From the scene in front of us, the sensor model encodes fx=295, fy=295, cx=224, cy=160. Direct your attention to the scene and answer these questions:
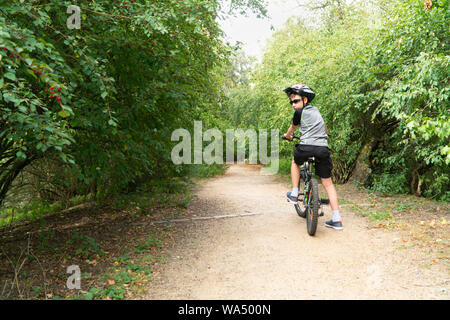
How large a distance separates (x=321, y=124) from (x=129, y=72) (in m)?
2.71

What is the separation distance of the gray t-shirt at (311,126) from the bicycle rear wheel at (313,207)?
21.7 inches

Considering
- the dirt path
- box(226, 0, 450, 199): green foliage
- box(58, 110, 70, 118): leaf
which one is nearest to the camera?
box(58, 110, 70, 118): leaf

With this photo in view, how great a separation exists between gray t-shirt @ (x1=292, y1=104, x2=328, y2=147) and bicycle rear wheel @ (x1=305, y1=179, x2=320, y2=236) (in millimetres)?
552

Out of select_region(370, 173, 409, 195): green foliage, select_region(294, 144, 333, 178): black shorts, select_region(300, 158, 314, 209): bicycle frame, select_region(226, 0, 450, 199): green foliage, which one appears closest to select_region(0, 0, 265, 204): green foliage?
select_region(294, 144, 333, 178): black shorts

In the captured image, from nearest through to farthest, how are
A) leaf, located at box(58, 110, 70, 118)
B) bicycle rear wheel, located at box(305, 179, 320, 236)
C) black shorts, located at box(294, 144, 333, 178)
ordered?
leaf, located at box(58, 110, 70, 118) < bicycle rear wheel, located at box(305, 179, 320, 236) < black shorts, located at box(294, 144, 333, 178)

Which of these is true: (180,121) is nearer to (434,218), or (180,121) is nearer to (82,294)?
(82,294)

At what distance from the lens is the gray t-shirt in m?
4.03

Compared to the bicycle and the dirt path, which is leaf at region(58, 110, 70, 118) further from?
the bicycle

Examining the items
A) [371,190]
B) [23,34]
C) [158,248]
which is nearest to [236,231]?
[158,248]

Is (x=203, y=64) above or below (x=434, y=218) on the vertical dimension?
above

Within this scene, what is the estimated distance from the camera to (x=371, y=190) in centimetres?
731

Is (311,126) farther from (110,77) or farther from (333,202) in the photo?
(110,77)

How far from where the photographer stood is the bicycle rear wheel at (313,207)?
391 cm
